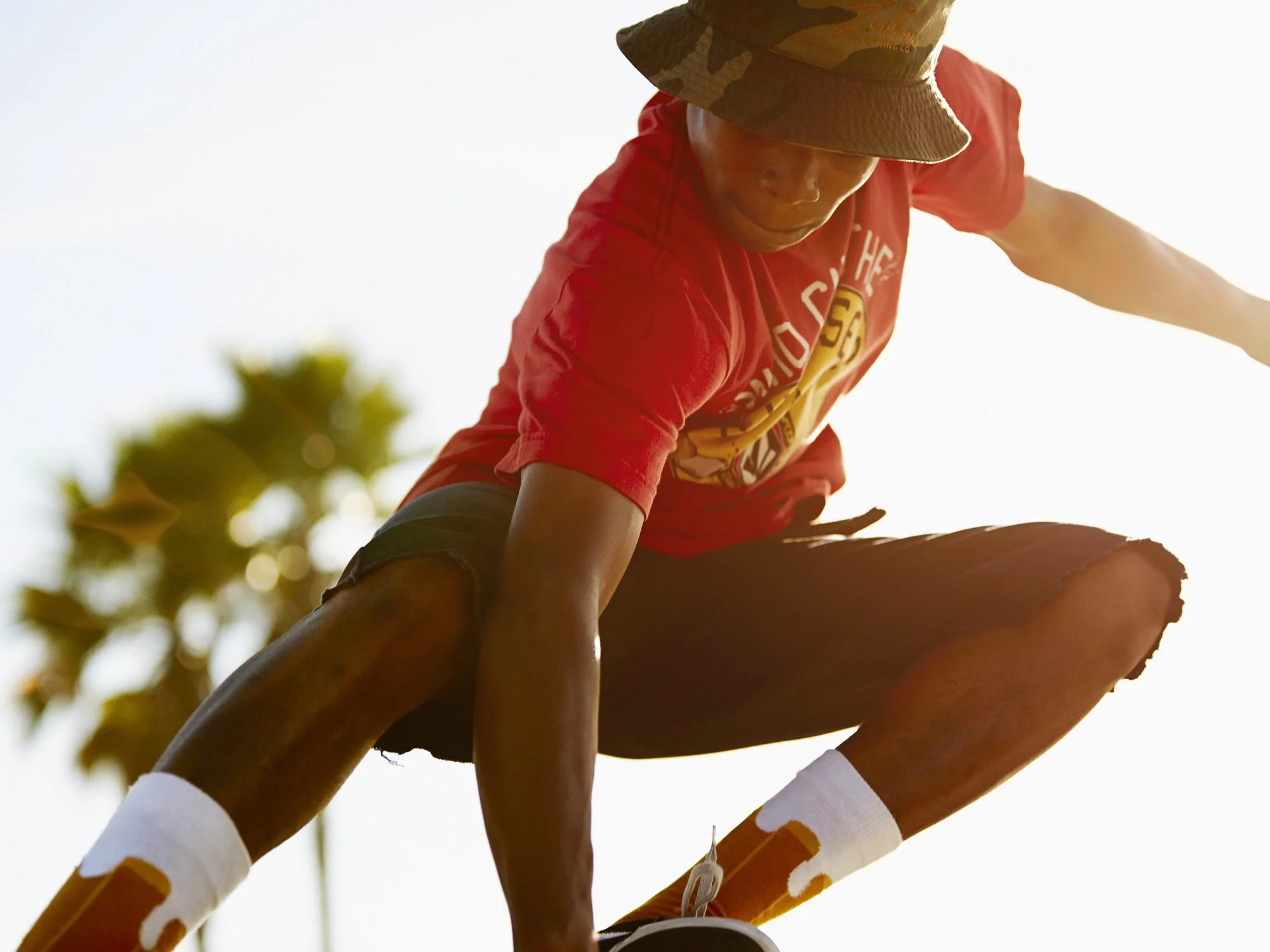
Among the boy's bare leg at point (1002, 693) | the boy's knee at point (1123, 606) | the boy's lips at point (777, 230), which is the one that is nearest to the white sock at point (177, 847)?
the boy's bare leg at point (1002, 693)

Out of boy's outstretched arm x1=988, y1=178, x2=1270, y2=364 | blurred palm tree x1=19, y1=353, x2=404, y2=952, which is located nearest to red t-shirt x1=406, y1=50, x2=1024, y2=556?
boy's outstretched arm x1=988, y1=178, x2=1270, y2=364

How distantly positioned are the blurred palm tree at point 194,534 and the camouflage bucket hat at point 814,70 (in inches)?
289

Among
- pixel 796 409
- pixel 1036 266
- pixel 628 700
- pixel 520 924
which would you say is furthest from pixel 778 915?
pixel 1036 266

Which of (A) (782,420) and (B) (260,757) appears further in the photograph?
Answer: (A) (782,420)

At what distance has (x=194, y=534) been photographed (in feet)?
28.3

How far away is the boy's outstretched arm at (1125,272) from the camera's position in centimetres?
240

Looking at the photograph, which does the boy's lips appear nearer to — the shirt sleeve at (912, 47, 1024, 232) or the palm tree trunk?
the shirt sleeve at (912, 47, 1024, 232)

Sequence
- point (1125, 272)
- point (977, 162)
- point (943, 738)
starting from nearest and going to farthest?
point (943, 738) → point (977, 162) → point (1125, 272)

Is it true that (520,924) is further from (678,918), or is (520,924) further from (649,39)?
(649,39)

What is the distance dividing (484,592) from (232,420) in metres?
7.46

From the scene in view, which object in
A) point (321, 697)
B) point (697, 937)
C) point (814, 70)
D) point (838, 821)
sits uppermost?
point (814, 70)

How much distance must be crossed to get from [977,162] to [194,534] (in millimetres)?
7409

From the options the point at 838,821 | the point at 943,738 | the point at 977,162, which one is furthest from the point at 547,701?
the point at 977,162

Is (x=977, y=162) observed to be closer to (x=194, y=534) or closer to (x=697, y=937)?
(x=697, y=937)
